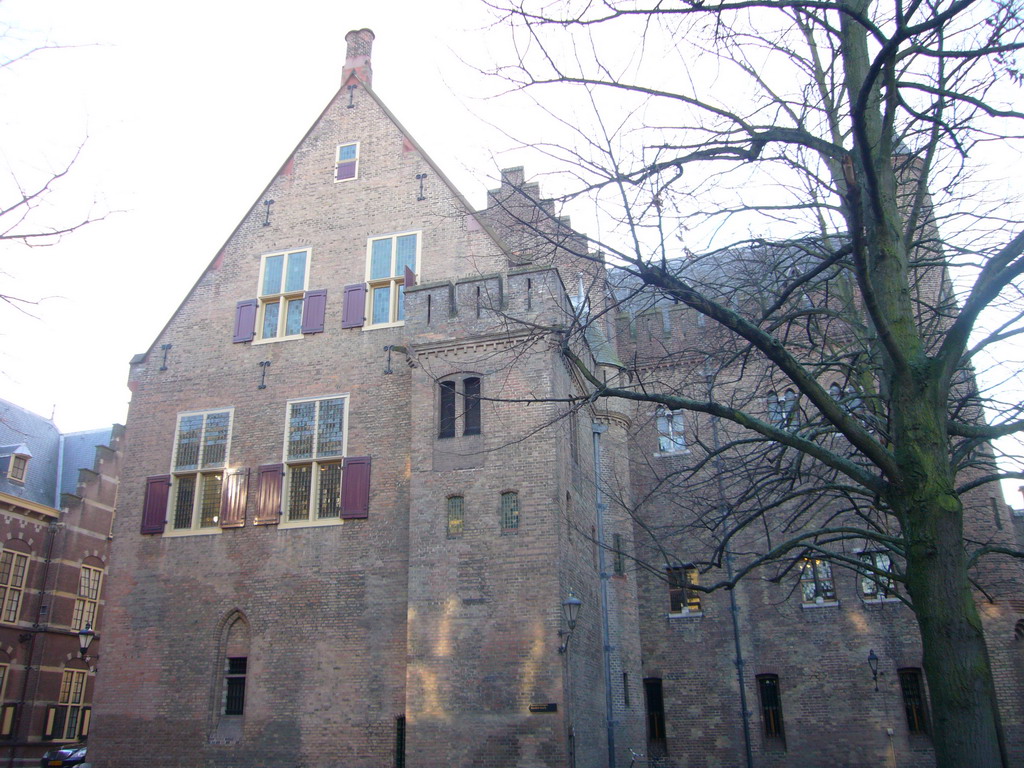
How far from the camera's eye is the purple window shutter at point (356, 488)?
16.7 m

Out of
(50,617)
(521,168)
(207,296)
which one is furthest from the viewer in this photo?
(50,617)

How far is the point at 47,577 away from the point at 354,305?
18.0 m

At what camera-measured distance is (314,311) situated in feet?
61.4

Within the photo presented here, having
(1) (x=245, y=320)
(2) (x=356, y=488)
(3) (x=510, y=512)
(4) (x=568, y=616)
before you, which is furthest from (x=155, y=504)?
(4) (x=568, y=616)

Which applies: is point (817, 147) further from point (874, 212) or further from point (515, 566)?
point (515, 566)

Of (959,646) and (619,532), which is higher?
(619,532)

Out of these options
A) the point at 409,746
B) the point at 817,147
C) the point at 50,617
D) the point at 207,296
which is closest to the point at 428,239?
the point at 207,296

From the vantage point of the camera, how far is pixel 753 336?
694 cm

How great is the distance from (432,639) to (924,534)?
9713mm

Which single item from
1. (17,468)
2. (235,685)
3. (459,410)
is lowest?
(235,685)

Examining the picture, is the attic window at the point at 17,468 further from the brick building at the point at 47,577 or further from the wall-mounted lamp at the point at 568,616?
the wall-mounted lamp at the point at 568,616

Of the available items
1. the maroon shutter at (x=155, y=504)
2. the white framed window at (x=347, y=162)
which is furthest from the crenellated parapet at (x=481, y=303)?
the maroon shutter at (x=155, y=504)

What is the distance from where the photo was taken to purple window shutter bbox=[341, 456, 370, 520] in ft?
→ 54.8

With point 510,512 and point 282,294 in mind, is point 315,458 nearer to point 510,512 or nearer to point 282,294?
point 282,294
